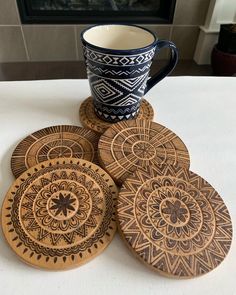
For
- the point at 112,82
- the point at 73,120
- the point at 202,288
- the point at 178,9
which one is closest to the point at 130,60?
the point at 112,82

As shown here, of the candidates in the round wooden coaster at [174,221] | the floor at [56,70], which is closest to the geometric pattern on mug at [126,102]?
the round wooden coaster at [174,221]

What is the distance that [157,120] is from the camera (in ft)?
1.39

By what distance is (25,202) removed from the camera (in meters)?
0.28

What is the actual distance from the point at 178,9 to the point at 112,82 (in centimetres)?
91

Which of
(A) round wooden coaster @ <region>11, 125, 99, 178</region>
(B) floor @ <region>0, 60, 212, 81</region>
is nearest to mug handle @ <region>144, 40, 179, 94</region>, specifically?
(A) round wooden coaster @ <region>11, 125, 99, 178</region>

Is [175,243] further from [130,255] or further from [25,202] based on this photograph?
[25,202]

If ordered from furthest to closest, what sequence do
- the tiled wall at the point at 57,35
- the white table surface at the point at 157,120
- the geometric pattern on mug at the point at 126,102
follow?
the tiled wall at the point at 57,35 < the geometric pattern on mug at the point at 126,102 < the white table surface at the point at 157,120

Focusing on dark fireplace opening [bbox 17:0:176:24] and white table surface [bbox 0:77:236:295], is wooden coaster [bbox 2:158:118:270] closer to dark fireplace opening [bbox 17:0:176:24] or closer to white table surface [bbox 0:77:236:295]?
white table surface [bbox 0:77:236:295]

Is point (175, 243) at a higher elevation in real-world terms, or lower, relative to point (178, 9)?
higher

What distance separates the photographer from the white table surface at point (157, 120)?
0.81 feet

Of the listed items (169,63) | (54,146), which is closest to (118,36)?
(169,63)

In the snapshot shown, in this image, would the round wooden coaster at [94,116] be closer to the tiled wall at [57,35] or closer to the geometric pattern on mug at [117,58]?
the geometric pattern on mug at [117,58]

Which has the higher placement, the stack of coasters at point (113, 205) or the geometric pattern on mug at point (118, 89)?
the geometric pattern on mug at point (118, 89)

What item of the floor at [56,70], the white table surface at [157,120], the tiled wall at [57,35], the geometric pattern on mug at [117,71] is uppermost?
the geometric pattern on mug at [117,71]
